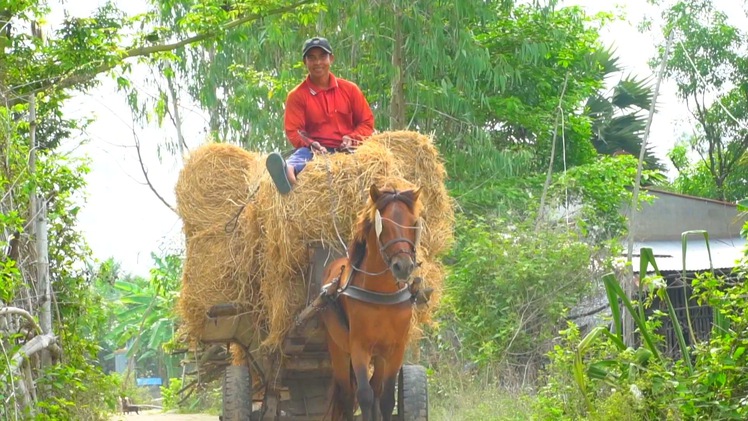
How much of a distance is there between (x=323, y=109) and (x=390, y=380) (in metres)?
2.28

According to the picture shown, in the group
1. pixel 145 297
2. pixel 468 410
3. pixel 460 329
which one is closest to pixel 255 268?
pixel 468 410

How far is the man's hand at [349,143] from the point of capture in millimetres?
8669

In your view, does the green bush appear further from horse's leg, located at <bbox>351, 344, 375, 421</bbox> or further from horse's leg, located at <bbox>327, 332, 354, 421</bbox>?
horse's leg, located at <bbox>351, 344, 375, 421</bbox>

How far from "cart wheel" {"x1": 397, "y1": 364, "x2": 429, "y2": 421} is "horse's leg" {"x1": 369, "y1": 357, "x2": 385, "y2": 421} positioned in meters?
0.37

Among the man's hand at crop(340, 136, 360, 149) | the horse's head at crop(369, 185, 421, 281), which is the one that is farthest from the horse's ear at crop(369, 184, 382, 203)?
the man's hand at crop(340, 136, 360, 149)

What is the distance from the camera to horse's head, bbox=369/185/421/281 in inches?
284

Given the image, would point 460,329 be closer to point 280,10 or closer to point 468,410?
point 468,410

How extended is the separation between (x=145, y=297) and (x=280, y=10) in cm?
2893

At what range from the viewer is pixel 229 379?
8898 mm

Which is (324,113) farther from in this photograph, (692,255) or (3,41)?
(692,255)

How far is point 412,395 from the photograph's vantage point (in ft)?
28.0

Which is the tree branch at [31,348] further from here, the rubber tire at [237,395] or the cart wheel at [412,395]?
the cart wheel at [412,395]

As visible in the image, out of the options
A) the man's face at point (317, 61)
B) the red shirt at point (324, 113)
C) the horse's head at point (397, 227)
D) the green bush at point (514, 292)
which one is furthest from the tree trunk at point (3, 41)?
the green bush at point (514, 292)

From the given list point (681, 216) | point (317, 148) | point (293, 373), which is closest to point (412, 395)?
point (293, 373)
